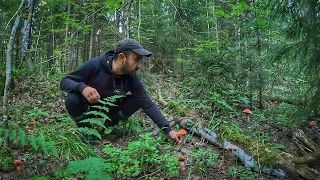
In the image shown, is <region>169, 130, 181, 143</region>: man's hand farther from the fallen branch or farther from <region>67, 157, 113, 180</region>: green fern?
<region>67, 157, 113, 180</region>: green fern

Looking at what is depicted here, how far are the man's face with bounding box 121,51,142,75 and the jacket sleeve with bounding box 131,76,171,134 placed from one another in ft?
1.07

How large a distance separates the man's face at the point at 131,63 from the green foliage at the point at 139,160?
1083 millimetres

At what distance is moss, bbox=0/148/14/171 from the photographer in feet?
9.02

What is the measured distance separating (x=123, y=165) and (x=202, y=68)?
4379 mm

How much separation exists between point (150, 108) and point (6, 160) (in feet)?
6.33

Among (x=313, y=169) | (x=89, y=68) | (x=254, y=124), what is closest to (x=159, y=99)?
(x=254, y=124)

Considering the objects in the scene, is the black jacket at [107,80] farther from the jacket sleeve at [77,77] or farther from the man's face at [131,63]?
the man's face at [131,63]

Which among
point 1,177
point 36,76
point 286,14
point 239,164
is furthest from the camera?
point 36,76

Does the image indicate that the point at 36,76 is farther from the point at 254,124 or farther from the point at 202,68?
the point at 254,124

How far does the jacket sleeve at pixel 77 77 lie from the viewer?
3770mm

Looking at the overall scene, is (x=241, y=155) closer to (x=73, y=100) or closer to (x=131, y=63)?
(x=131, y=63)

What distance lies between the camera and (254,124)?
5.28 m

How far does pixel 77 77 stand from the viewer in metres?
3.94

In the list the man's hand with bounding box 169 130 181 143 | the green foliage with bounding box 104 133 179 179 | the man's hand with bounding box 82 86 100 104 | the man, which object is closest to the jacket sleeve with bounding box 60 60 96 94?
the man
